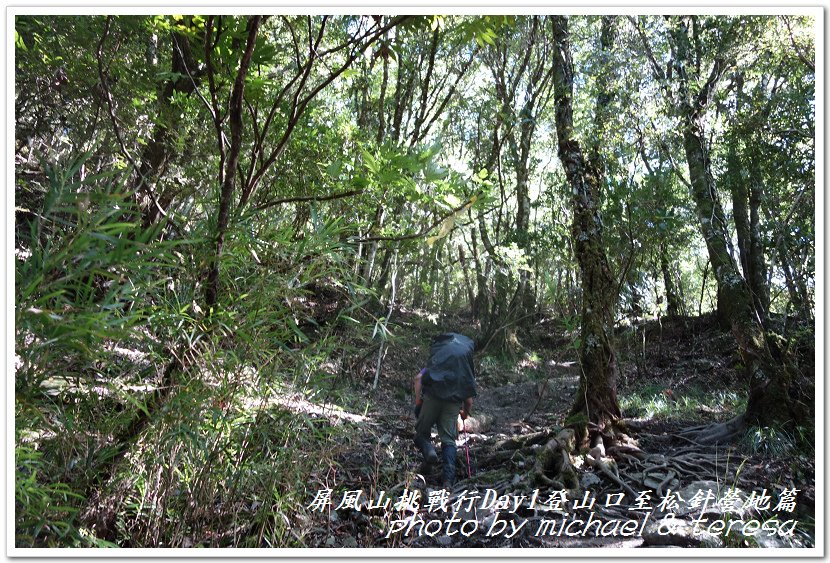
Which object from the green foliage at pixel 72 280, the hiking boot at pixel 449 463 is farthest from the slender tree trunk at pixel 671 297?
the green foliage at pixel 72 280

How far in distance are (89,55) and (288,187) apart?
5.19 ft

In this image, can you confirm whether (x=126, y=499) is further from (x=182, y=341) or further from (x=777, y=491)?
(x=777, y=491)

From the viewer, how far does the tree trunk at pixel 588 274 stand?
4441 mm

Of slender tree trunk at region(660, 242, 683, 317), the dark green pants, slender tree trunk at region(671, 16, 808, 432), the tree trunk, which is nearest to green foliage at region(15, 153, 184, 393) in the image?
the dark green pants

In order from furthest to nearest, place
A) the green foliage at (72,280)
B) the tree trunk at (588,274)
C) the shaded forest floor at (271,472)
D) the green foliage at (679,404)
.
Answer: the green foliage at (679,404), the tree trunk at (588,274), the shaded forest floor at (271,472), the green foliage at (72,280)

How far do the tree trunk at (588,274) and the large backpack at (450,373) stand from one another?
108 cm

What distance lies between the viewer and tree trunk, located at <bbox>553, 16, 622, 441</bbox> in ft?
14.6

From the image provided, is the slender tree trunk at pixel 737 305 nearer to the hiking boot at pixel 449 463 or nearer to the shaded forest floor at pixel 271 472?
the shaded forest floor at pixel 271 472

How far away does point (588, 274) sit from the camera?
184 inches

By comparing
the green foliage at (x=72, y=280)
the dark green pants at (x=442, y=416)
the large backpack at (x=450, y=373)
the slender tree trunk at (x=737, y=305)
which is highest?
the slender tree trunk at (x=737, y=305)

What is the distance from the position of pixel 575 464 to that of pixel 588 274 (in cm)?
173

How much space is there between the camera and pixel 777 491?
3.19 meters

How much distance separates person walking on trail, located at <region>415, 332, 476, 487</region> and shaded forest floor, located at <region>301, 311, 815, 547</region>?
0.26 meters
